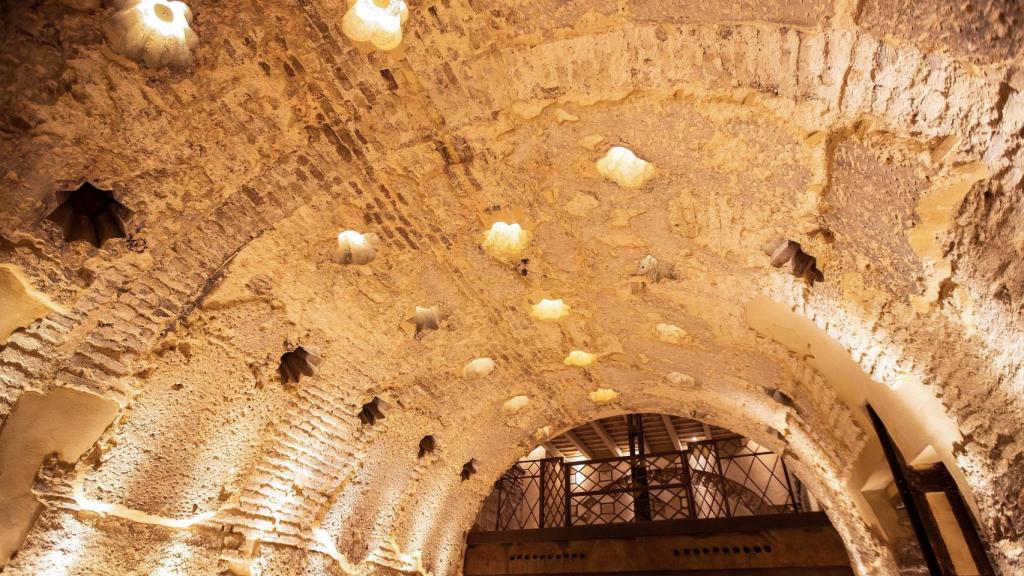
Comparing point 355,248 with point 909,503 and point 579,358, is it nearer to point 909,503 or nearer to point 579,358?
point 579,358

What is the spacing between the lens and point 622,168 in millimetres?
2898

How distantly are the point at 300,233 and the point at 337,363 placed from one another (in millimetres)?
1200

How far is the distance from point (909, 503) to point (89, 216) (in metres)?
4.23

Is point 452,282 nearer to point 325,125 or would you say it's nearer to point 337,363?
point 337,363

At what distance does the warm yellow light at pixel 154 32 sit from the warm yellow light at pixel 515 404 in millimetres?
4138

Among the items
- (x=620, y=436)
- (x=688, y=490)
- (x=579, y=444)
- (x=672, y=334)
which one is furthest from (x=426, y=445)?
(x=620, y=436)

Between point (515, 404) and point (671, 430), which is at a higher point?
point (671, 430)

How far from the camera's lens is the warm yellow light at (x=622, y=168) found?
286cm

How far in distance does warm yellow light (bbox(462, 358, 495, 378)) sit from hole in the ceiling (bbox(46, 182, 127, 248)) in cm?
285

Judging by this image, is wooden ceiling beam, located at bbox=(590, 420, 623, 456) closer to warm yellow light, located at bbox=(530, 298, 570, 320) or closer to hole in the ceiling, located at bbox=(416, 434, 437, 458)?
hole in the ceiling, located at bbox=(416, 434, 437, 458)

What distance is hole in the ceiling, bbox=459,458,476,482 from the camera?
19.7 ft

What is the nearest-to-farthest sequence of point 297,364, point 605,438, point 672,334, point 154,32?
1. point 154,32
2. point 297,364
3. point 672,334
4. point 605,438

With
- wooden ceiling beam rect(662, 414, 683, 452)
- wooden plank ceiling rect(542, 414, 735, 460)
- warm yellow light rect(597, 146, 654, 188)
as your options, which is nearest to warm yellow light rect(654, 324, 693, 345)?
warm yellow light rect(597, 146, 654, 188)

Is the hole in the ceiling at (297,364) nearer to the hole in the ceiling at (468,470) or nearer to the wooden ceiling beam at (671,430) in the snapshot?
the hole in the ceiling at (468,470)
